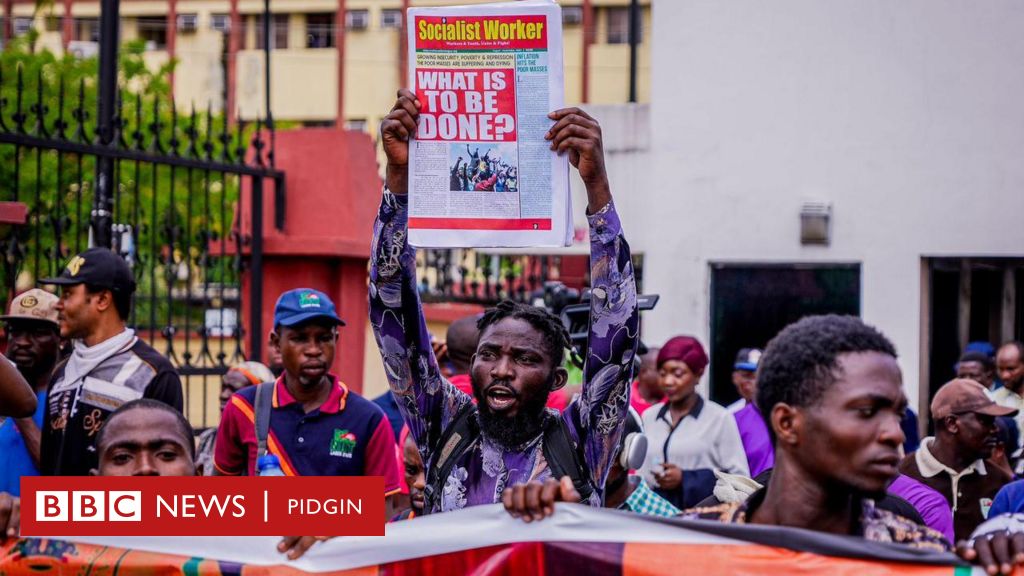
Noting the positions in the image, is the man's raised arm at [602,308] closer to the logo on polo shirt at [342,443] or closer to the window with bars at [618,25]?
the logo on polo shirt at [342,443]

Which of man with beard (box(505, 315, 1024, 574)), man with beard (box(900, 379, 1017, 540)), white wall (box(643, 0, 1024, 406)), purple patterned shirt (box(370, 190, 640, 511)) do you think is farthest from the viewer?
white wall (box(643, 0, 1024, 406))

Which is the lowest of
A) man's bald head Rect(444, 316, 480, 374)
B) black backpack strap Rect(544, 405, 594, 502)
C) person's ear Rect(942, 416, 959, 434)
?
person's ear Rect(942, 416, 959, 434)

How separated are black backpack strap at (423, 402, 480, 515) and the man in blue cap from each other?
1.29 metres

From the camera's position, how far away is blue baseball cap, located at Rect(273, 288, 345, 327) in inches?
212

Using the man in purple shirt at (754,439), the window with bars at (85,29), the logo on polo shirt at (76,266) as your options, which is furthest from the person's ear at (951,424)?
the window with bars at (85,29)

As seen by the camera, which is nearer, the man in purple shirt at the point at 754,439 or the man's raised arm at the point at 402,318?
the man's raised arm at the point at 402,318

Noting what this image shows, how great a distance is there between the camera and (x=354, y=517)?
Result: 3.42 metres

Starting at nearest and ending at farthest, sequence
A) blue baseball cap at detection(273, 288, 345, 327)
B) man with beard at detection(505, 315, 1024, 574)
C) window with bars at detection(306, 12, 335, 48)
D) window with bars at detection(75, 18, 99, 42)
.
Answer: man with beard at detection(505, 315, 1024, 574) < blue baseball cap at detection(273, 288, 345, 327) < window with bars at detection(75, 18, 99, 42) < window with bars at detection(306, 12, 335, 48)

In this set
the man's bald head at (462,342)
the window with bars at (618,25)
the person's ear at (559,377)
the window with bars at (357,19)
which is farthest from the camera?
the window with bars at (357,19)

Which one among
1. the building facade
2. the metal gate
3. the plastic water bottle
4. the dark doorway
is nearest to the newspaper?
the plastic water bottle

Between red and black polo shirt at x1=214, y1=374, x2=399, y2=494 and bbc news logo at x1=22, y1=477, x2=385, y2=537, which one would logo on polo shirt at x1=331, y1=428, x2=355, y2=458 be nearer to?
red and black polo shirt at x1=214, y1=374, x2=399, y2=494

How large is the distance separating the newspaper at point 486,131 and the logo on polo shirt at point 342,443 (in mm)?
1680

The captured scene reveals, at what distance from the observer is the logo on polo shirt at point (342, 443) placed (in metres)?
5.13

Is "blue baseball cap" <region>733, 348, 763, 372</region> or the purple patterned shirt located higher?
the purple patterned shirt
